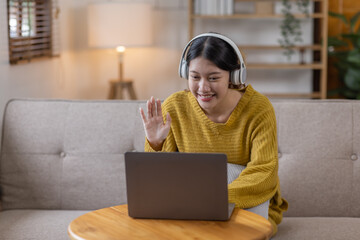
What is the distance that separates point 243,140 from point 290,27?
2.79 m

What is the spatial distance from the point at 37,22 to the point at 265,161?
8.16 ft

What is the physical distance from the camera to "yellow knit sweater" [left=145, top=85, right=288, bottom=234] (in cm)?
168

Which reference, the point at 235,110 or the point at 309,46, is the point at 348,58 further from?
the point at 235,110

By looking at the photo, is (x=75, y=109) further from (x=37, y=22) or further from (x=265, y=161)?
(x=37, y=22)

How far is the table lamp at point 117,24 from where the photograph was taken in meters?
4.08

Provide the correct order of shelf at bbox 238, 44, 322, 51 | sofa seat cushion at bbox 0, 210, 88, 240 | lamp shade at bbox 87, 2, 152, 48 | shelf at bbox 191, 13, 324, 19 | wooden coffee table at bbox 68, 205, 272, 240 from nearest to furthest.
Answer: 1. wooden coffee table at bbox 68, 205, 272, 240
2. sofa seat cushion at bbox 0, 210, 88, 240
3. lamp shade at bbox 87, 2, 152, 48
4. shelf at bbox 191, 13, 324, 19
5. shelf at bbox 238, 44, 322, 51

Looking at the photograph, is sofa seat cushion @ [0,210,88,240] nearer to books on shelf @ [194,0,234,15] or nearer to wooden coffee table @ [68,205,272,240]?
wooden coffee table @ [68,205,272,240]

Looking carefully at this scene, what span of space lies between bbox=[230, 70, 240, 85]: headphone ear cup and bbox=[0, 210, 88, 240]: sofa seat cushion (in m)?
0.80

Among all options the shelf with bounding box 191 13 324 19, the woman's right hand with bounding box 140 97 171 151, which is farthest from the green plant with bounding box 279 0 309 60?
the woman's right hand with bounding box 140 97 171 151

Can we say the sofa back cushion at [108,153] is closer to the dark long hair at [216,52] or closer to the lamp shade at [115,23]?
the dark long hair at [216,52]

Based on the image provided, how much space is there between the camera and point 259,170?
1.69 meters

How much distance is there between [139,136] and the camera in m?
2.23

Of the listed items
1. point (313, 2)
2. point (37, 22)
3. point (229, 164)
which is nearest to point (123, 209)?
point (229, 164)

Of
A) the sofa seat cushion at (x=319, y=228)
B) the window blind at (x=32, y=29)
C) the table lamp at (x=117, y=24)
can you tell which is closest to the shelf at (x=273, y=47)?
the table lamp at (x=117, y=24)
